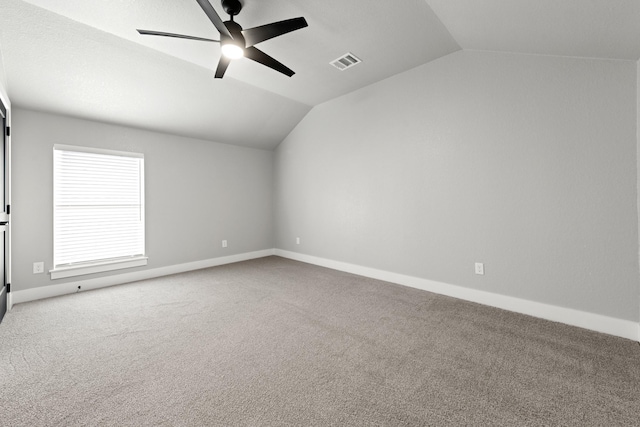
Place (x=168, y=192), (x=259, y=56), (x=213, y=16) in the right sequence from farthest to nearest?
(x=168, y=192) < (x=259, y=56) < (x=213, y=16)

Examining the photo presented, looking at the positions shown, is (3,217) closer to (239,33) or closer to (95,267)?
(95,267)

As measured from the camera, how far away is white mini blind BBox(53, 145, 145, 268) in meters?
3.47

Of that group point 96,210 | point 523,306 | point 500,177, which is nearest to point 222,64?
point 96,210

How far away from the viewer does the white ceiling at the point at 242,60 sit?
7.02 feet

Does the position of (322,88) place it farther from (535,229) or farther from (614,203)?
(614,203)

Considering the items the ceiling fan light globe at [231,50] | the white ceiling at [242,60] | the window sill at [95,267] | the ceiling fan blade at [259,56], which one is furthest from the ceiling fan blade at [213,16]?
the window sill at [95,267]

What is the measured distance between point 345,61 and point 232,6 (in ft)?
4.86

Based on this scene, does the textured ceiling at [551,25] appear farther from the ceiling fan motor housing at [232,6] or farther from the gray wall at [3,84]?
the gray wall at [3,84]

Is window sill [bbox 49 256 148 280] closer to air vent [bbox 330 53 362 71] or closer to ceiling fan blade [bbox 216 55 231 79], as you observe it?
ceiling fan blade [bbox 216 55 231 79]

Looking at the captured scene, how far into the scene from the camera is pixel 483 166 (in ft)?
9.77

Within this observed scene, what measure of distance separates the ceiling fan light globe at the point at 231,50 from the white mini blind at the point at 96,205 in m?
2.65

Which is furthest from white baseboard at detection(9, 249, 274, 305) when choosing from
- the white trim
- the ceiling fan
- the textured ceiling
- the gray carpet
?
the textured ceiling

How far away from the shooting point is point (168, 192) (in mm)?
4355

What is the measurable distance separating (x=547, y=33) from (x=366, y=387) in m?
3.04
